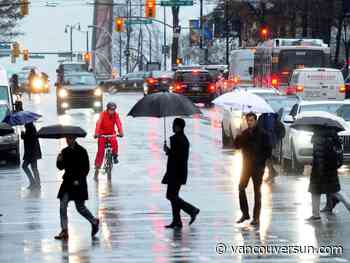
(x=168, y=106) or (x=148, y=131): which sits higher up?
(x=168, y=106)

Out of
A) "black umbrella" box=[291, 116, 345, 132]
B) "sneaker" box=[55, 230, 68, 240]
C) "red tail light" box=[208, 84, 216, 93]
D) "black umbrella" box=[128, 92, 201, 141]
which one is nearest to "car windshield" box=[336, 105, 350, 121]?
"black umbrella" box=[128, 92, 201, 141]

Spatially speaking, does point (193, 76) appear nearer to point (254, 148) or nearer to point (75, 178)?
point (254, 148)

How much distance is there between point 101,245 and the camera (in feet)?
59.2

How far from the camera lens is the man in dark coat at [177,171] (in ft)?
65.3

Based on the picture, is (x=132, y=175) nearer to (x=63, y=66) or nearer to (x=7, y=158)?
(x=7, y=158)

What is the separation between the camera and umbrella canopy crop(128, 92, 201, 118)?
23.0m

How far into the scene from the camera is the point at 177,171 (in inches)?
792

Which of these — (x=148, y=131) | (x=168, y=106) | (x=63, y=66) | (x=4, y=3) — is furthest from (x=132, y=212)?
(x=4, y=3)

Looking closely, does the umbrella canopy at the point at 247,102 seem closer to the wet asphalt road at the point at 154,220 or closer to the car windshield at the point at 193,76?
the wet asphalt road at the point at 154,220

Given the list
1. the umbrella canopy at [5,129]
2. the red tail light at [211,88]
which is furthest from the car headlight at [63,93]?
the umbrella canopy at [5,129]

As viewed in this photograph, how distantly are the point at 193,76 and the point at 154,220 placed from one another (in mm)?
44332

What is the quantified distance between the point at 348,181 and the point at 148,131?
61.8ft

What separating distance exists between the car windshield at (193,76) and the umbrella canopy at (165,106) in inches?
1610

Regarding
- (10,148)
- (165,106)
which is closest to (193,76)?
(10,148)
